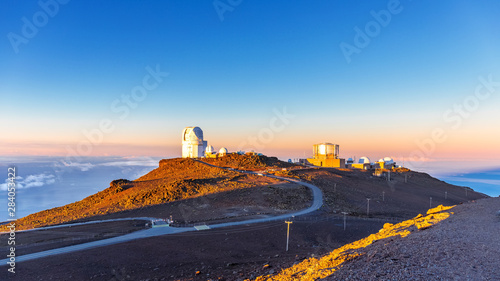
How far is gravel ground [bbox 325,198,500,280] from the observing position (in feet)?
26.5

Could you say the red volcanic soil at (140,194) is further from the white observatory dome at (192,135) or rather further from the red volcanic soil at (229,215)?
the white observatory dome at (192,135)

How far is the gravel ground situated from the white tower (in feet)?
222

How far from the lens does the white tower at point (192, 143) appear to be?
76.5 metres

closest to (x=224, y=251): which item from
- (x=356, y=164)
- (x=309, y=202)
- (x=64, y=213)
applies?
(x=309, y=202)

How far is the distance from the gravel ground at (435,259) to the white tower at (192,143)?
222 ft

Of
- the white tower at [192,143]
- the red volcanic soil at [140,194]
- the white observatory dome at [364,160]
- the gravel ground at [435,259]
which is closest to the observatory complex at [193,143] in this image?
the white tower at [192,143]

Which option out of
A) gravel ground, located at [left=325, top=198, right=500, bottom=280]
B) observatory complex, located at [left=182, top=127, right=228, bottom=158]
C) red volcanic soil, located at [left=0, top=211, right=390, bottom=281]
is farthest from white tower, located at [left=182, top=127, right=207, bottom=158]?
gravel ground, located at [left=325, top=198, right=500, bottom=280]

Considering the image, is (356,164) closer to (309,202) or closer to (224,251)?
(309,202)

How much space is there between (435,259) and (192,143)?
70.5 m

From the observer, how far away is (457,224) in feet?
51.0

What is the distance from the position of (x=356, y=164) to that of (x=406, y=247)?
72.5 m

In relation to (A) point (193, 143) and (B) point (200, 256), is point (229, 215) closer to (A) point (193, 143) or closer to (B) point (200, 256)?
(B) point (200, 256)

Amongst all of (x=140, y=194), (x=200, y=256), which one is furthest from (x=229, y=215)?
(x=140, y=194)

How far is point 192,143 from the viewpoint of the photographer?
76375 mm
